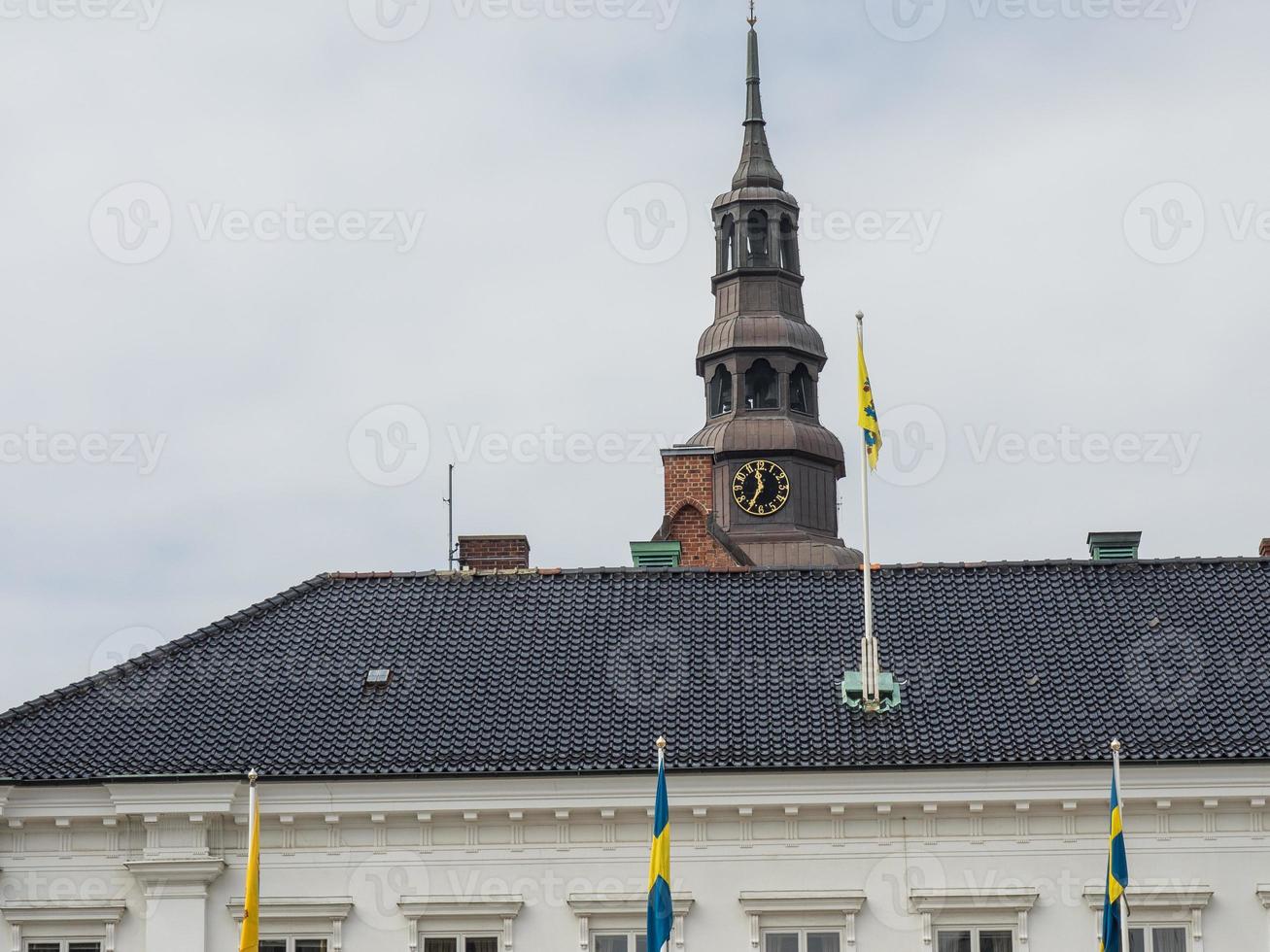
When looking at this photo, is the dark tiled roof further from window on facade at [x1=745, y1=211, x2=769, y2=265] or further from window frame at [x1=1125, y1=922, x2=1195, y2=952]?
window on facade at [x1=745, y1=211, x2=769, y2=265]

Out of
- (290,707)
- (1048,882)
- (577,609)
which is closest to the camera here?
(1048,882)

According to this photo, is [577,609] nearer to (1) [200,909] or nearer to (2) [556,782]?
(2) [556,782]

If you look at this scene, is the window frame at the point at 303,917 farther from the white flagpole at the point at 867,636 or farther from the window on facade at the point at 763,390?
the window on facade at the point at 763,390

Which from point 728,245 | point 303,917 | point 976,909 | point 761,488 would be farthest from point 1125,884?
point 728,245

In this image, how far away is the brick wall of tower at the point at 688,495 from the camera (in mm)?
60469

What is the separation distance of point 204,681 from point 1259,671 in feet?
57.9

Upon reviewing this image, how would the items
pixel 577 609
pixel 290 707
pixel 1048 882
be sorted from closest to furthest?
pixel 1048 882 → pixel 290 707 → pixel 577 609

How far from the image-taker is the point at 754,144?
3858 inches

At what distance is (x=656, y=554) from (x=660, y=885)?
14586mm

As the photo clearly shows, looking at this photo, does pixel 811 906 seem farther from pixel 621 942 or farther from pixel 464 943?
pixel 464 943

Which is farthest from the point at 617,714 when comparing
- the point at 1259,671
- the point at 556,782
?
the point at 1259,671

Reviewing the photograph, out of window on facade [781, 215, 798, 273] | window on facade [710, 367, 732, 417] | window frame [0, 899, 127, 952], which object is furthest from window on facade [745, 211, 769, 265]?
window frame [0, 899, 127, 952]

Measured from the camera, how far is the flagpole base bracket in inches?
1629

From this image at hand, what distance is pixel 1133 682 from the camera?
41969 millimetres
